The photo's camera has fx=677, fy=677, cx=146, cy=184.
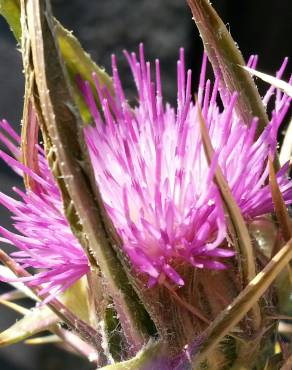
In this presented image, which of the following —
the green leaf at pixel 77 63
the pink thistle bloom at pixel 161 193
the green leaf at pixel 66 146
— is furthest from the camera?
the green leaf at pixel 77 63

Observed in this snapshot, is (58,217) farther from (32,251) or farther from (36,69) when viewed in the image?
(36,69)

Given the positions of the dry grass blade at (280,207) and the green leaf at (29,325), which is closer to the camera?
the dry grass blade at (280,207)

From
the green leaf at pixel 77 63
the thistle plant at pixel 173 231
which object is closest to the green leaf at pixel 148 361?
the thistle plant at pixel 173 231

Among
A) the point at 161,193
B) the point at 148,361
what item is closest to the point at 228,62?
the point at 161,193

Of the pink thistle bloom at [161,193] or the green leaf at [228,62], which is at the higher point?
the green leaf at [228,62]

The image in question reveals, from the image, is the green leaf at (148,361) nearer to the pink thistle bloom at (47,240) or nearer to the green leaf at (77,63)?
the pink thistle bloom at (47,240)

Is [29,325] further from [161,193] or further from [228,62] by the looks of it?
[228,62]

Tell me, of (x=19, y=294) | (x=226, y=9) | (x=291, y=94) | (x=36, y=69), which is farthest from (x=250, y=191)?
(x=226, y=9)

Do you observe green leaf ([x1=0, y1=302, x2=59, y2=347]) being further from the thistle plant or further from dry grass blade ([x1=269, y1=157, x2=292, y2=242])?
dry grass blade ([x1=269, y1=157, x2=292, y2=242])
